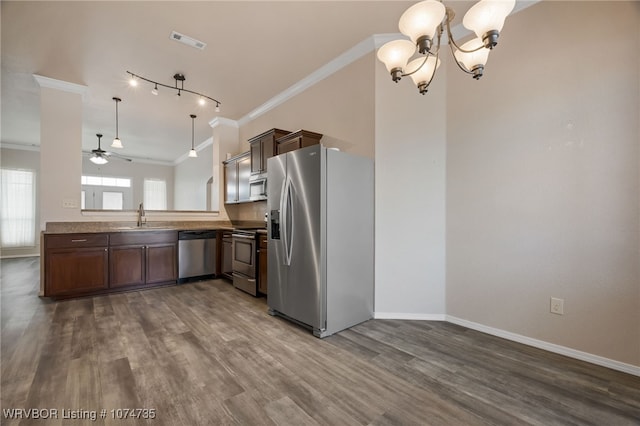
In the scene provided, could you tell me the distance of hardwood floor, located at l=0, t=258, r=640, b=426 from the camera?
1.55 m

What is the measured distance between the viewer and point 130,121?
18.8ft

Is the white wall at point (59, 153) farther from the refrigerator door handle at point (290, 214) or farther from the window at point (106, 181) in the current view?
the window at point (106, 181)

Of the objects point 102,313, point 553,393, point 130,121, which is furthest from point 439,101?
point 130,121

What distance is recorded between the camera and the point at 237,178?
508 cm

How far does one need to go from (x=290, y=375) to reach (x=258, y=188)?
307 centimetres

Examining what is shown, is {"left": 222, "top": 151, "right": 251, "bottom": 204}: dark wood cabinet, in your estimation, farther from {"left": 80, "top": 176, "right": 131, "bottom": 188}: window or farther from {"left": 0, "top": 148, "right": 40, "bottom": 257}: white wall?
{"left": 0, "top": 148, "right": 40, "bottom": 257}: white wall

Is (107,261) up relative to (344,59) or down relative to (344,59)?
down

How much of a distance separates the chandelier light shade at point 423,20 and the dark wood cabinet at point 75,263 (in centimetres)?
443

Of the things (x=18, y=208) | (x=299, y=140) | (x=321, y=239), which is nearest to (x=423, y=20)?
(x=321, y=239)

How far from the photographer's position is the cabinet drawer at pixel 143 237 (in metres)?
3.93

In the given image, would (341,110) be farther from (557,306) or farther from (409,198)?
(557,306)

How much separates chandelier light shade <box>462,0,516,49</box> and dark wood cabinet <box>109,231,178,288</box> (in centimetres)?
453

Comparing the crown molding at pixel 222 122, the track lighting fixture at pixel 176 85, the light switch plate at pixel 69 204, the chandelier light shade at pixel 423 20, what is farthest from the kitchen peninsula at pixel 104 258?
the chandelier light shade at pixel 423 20

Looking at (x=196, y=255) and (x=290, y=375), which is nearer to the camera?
(x=290, y=375)
